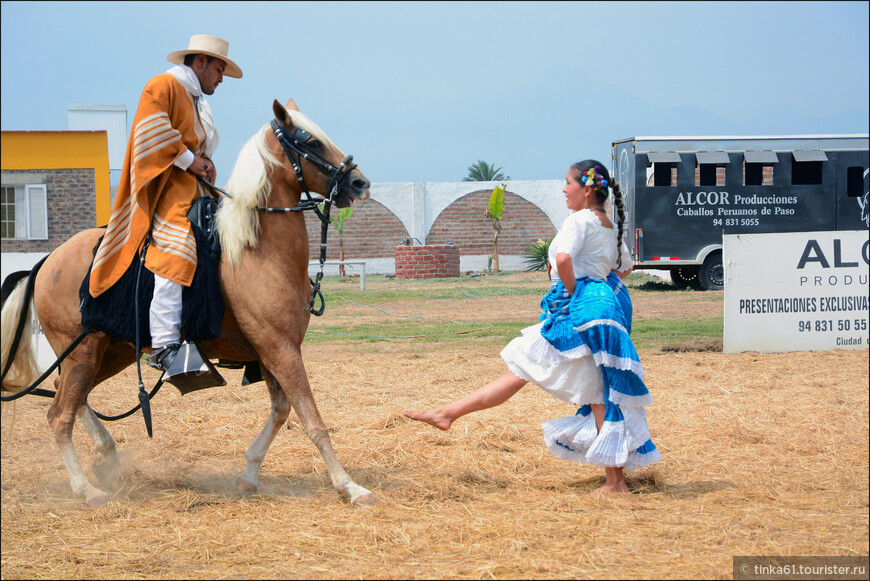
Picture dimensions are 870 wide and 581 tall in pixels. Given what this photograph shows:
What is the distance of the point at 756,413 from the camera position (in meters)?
6.38

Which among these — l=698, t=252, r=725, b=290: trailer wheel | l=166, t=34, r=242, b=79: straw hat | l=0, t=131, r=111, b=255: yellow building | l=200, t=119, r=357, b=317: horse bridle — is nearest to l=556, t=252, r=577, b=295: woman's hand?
l=200, t=119, r=357, b=317: horse bridle

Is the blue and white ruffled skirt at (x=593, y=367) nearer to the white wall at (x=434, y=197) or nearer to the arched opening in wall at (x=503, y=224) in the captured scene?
the white wall at (x=434, y=197)

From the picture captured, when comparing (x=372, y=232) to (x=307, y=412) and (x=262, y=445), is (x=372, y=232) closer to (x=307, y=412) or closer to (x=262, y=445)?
(x=262, y=445)

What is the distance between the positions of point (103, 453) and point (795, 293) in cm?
837

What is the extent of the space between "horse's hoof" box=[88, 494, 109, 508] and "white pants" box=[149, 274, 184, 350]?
990 mm

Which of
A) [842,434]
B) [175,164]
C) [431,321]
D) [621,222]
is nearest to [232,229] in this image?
[175,164]

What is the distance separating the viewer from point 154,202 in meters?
4.65

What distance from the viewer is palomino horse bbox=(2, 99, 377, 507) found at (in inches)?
176

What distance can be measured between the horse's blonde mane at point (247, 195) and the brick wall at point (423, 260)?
69.9 feet

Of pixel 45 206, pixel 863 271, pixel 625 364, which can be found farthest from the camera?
pixel 45 206

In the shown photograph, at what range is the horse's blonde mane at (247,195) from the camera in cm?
452

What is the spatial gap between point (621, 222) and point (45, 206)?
19462 millimetres

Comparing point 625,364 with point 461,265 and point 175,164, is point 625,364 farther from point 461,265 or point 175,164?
point 461,265

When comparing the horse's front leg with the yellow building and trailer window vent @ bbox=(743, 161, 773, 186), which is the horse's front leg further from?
the yellow building
